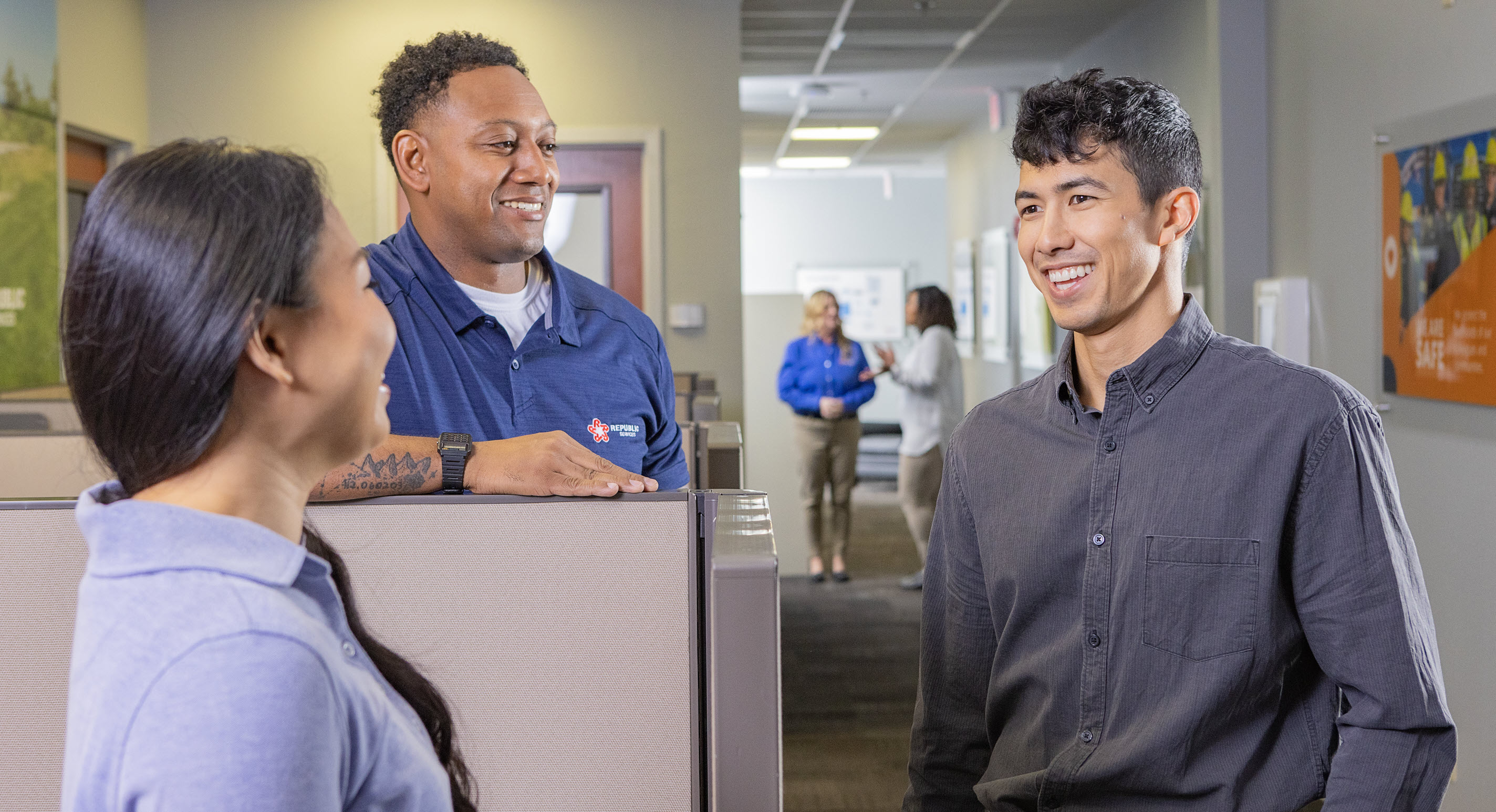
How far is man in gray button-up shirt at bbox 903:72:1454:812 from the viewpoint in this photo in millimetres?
1095

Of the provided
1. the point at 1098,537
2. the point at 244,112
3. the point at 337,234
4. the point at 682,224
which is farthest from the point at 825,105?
the point at 337,234

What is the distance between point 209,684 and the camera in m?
0.54

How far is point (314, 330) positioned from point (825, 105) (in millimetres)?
7712

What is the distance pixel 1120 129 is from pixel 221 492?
1.00 meters

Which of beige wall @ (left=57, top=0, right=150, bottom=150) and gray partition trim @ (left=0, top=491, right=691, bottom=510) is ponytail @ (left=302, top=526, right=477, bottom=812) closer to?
gray partition trim @ (left=0, top=491, right=691, bottom=510)

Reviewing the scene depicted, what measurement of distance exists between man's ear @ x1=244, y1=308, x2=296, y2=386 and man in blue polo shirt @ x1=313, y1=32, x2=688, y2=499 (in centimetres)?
93

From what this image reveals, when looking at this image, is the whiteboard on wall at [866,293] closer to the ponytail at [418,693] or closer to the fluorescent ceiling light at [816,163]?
the fluorescent ceiling light at [816,163]

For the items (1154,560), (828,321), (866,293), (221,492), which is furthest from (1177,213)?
(866,293)

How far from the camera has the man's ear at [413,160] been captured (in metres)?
1.76

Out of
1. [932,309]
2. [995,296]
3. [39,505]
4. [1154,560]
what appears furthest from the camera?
[995,296]

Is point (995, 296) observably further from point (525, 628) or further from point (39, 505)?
point (39, 505)

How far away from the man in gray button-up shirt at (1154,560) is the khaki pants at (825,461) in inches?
173

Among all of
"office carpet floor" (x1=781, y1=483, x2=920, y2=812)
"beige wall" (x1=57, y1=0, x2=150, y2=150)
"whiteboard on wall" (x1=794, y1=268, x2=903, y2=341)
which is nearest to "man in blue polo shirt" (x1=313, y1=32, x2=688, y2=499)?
"office carpet floor" (x1=781, y1=483, x2=920, y2=812)

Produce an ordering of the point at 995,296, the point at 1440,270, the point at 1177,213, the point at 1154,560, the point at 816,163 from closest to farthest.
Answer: the point at 1154,560 → the point at 1177,213 → the point at 1440,270 → the point at 995,296 → the point at 816,163
